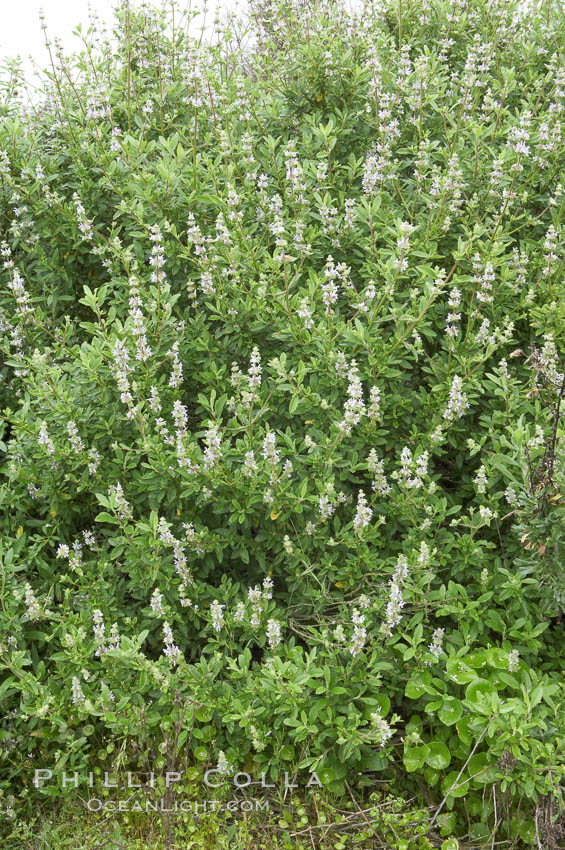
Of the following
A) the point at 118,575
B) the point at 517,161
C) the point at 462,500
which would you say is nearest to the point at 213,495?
the point at 118,575

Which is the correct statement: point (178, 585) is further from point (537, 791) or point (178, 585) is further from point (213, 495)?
point (537, 791)

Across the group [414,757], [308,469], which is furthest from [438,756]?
[308,469]

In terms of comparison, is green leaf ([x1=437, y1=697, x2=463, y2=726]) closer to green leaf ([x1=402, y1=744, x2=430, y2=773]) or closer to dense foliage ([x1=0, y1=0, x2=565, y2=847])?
dense foliage ([x1=0, y1=0, x2=565, y2=847])

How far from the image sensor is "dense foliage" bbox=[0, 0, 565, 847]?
271cm

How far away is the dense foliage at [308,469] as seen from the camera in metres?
2.71

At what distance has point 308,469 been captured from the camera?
3.08m

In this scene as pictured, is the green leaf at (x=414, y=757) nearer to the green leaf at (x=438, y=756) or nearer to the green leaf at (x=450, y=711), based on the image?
the green leaf at (x=438, y=756)

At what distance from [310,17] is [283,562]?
3506 millimetres

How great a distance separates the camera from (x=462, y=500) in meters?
3.45

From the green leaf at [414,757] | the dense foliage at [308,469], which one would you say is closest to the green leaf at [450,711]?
the dense foliage at [308,469]

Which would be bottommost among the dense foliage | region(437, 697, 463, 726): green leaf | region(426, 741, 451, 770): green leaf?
region(426, 741, 451, 770): green leaf

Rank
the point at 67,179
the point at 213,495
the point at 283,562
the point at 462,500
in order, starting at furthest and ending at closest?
the point at 67,179, the point at 462,500, the point at 283,562, the point at 213,495

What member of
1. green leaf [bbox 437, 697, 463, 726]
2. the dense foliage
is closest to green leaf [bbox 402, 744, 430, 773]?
the dense foliage

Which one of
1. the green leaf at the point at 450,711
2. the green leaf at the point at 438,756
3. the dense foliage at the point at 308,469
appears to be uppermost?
the dense foliage at the point at 308,469
